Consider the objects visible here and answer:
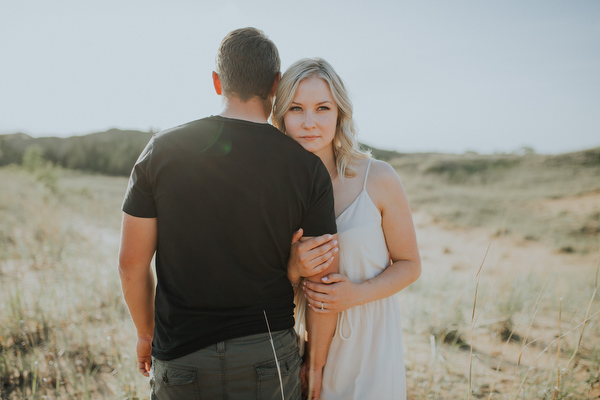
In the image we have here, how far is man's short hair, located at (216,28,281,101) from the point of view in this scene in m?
1.63

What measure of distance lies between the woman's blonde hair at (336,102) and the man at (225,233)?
517 mm

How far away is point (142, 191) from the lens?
4.91 ft

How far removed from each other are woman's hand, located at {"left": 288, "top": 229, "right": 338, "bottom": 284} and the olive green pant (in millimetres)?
334

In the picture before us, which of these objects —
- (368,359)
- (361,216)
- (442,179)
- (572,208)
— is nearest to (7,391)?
(368,359)

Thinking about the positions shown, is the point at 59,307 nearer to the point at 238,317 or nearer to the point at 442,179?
the point at 238,317

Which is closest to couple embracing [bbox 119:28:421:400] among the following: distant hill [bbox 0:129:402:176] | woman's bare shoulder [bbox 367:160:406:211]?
woman's bare shoulder [bbox 367:160:406:211]

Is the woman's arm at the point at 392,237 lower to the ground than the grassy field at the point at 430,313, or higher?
higher

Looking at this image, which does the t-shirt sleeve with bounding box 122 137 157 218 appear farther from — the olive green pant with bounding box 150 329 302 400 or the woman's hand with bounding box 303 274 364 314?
the woman's hand with bounding box 303 274 364 314

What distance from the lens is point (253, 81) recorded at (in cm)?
165

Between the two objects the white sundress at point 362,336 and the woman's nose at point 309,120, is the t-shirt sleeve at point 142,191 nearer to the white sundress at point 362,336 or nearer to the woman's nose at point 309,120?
the woman's nose at point 309,120

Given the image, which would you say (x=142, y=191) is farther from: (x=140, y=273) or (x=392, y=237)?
(x=392, y=237)

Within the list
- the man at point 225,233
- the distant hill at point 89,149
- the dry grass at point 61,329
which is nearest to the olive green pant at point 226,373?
the man at point 225,233

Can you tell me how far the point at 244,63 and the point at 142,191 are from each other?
0.78 meters

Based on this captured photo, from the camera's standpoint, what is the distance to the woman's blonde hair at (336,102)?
214cm
